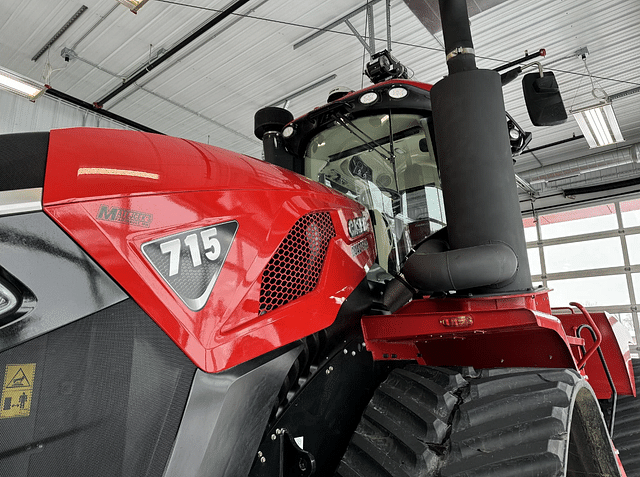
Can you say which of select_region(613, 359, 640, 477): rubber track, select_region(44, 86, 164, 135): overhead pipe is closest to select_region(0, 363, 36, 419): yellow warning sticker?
select_region(613, 359, 640, 477): rubber track

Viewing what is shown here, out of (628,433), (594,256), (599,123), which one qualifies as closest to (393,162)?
(628,433)

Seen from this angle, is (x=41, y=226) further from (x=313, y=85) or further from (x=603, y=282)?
(x=603, y=282)

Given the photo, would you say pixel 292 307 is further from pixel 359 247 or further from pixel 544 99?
pixel 544 99

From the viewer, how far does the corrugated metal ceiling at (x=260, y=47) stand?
242 inches

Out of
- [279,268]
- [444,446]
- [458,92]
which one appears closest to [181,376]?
[279,268]

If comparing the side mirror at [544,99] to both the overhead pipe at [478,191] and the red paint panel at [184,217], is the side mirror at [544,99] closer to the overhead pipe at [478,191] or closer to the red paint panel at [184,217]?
the overhead pipe at [478,191]

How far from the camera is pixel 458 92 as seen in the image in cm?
183

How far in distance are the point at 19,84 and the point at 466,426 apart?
6758 mm

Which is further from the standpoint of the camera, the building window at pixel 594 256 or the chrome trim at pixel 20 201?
the building window at pixel 594 256

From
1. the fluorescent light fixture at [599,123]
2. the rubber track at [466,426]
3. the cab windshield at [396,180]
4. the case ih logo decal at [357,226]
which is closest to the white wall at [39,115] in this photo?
the cab windshield at [396,180]

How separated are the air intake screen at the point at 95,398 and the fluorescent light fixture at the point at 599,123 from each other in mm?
7561

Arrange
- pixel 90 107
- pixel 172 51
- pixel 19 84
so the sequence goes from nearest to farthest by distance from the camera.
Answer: pixel 19 84 < pixel 172 51 < pixel 90 107

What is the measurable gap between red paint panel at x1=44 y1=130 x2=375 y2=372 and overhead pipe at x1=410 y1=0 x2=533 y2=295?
0.57 m

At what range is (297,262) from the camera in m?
1.39
